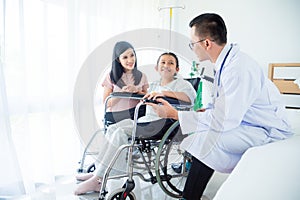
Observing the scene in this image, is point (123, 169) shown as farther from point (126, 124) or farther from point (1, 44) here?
point (1, 44)

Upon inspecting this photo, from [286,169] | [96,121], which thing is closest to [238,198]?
[286,169]

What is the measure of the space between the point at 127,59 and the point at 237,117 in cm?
104

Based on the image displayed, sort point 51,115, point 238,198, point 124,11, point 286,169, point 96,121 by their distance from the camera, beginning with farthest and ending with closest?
point 124,11 → point 96,121 → point 51,115 → point 286,169 → point 238,198

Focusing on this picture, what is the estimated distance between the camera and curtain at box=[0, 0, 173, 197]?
146 centimetres

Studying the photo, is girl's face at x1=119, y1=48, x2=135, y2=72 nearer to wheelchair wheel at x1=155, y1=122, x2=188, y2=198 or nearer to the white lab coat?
wheelchair wheel at x1=155, y1=122, x2=188, y2=198

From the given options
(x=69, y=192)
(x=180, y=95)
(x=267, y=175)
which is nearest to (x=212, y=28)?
(x=180, y=95)

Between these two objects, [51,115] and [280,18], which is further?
[280,18]

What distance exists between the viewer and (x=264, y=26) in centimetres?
274

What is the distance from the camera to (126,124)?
1.60m

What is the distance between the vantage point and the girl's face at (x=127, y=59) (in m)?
1.81

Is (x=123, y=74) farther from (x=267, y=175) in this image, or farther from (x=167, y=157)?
(x=267, y=175)

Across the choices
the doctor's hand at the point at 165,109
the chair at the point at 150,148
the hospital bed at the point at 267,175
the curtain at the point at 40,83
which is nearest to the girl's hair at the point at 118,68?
the curtain at the point at 40,83

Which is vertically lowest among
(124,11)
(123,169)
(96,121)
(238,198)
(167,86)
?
(123,169)

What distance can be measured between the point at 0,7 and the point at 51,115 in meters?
0.71
